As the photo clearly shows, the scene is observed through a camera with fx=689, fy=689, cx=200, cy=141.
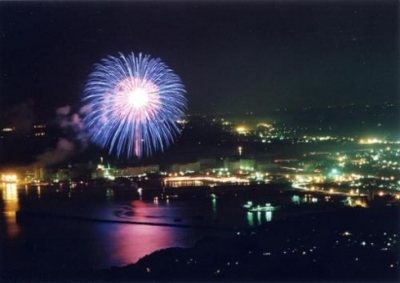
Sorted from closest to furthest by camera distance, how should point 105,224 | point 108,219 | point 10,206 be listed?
1. point 105,224
2. point 108,219
3. point 10,206

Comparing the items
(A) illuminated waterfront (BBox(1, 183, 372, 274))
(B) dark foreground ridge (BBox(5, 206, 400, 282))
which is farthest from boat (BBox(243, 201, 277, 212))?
(B) dark foreground ridge (BBox(5, 206, 400, 282))

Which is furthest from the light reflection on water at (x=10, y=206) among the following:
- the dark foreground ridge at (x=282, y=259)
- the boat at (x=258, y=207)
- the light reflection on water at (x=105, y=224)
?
the dark foreground ridge at (x=282, y=259)

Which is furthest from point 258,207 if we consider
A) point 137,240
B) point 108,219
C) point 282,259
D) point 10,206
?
point 282,259

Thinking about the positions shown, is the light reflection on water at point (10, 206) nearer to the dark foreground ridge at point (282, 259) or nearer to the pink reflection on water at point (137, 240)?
the pink reflection on water at point (137, 240)

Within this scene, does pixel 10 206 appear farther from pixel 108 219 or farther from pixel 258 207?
pixel 258 207

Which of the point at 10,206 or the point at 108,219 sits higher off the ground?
the point at 10,206

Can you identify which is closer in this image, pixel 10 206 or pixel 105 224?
pixel 105 224

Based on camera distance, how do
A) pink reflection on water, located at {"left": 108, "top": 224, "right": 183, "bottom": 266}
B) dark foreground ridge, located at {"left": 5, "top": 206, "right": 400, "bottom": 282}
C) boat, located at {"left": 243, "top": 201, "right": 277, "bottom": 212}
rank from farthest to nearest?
boat, located at {"left": 243, "top": 201, "right": 277, "bottom": 212}, pink reflection on water, located at {"left": 108, "top": 224, "right": 183, "bottom": 266}, dark foreground ridge, located at {"left": 5, "top": 206, "right": 400, "bottom": 282}

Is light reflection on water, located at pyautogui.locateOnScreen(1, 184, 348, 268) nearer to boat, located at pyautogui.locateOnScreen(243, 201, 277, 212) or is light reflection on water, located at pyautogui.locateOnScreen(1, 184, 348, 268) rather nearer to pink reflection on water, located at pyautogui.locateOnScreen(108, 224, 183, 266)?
pink reflection on water, located at pyautogui.locateOnScreen(108, 224, 183, 266)

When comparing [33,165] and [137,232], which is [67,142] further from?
[137,232]
